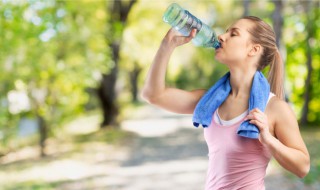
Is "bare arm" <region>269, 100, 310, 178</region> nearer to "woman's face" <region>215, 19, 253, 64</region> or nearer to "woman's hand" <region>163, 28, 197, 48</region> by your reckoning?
"woman's face" <region>215, 19, 253, 64</region>

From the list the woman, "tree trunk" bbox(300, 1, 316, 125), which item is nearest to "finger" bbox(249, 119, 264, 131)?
the woman

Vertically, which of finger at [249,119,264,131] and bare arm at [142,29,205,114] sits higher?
bare arm at [142,29,205,114]

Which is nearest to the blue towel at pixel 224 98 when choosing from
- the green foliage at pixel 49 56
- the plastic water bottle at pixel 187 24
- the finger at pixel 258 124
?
the finger at pixel 258 124

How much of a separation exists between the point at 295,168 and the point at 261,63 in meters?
0.43

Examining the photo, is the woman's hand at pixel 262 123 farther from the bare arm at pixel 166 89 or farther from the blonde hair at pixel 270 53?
the bare arm at pixel 166 89

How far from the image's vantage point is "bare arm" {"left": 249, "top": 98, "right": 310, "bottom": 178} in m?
1.64

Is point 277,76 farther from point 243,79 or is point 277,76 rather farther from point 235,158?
point 235,158

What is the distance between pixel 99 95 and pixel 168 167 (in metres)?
8.21

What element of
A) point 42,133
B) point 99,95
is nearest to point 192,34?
point 42,133

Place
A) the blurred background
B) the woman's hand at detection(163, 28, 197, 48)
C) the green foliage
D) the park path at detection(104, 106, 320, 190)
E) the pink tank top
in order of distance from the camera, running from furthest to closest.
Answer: the green foliage → the blurred background → the park path at detection(104, 106, 320, 190) → the woman's hand at detection(163, 28, 197, 48) → the pink tank top

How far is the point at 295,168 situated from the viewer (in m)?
1.68

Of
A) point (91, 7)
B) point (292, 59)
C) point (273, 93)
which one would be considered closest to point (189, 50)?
point (292, 59)

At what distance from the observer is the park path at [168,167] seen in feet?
27.5

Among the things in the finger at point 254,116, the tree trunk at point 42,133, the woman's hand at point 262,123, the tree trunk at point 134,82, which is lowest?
the tree trunk at point 134,82
